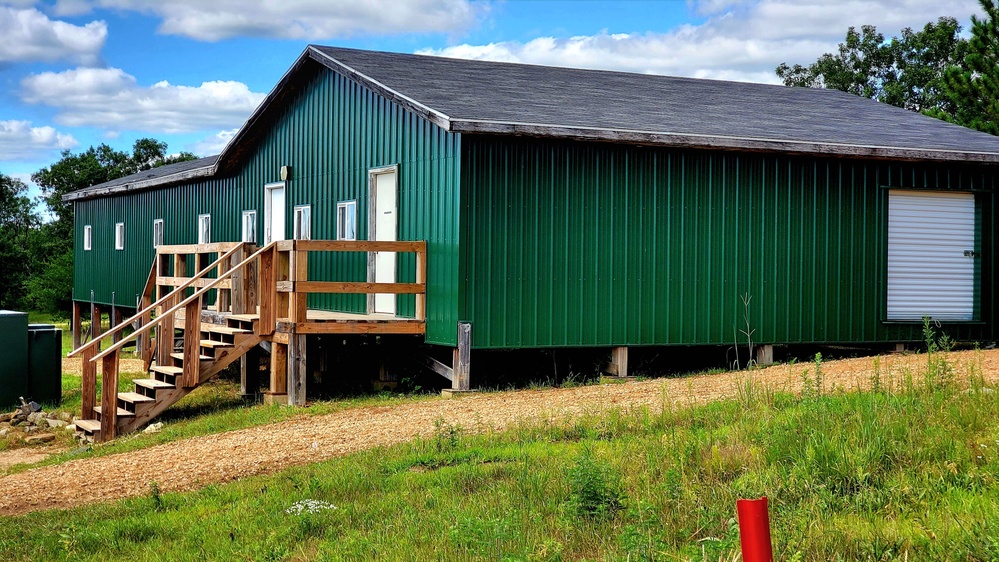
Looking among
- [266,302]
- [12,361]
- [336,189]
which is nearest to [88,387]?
[266,302]

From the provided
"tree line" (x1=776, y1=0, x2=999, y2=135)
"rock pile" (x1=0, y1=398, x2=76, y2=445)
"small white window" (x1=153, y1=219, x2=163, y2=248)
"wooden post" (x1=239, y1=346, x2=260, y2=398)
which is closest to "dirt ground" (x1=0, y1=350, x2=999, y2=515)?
"rock pile" (x1=0, y1=398, x2=76, y2=445)

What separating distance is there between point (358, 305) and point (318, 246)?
336cm

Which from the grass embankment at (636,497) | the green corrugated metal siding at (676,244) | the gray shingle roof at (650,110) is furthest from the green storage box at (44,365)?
the grass embankment at (636,497)

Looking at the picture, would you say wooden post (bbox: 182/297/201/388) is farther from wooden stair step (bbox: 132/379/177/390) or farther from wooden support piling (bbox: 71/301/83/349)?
wooden support piling (bbox: 71/301/83/349)

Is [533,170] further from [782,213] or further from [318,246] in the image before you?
[782,213]

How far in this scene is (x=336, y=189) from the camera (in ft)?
55.2

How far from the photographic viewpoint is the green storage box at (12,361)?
16.7 metres

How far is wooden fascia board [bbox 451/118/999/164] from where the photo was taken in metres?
12.3

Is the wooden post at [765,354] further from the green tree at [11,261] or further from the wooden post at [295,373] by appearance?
the green tree at [11,261]

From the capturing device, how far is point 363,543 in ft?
19.1

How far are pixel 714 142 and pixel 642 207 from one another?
1.27 meters

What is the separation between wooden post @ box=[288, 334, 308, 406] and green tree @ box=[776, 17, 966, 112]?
31728mm

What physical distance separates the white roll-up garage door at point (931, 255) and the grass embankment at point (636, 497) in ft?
24.2

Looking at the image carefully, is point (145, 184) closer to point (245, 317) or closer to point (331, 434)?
point (245, 317)
